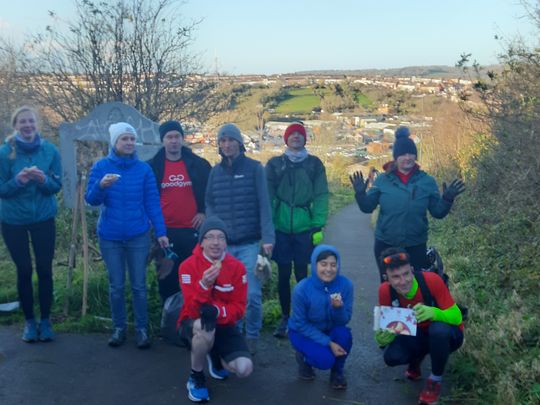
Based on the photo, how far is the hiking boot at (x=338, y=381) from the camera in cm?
455

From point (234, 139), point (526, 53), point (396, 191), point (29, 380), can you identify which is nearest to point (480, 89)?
point (526, 53)

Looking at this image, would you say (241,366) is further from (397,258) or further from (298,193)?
(298,193)

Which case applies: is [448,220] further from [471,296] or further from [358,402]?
[358,402]

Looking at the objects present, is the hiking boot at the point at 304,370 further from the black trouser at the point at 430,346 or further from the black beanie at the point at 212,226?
the black beanie at the point at 212,226

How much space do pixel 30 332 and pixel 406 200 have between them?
360 cm

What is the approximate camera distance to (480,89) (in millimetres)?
8594

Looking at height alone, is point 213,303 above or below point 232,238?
below

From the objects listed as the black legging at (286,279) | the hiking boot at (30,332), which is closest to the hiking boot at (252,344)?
the black legging at (286,279)

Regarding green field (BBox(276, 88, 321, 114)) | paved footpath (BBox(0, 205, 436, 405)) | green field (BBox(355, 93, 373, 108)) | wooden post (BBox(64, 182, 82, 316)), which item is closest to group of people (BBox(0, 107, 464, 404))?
paved footpath (BBox(0, 205, 436, 405))

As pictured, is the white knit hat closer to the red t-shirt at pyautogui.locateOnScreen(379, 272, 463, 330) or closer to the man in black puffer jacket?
the man in black puffer jacket

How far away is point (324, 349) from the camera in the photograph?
177 inches

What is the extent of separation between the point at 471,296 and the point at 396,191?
209 centimetres

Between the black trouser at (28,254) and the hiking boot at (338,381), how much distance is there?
2722 mm

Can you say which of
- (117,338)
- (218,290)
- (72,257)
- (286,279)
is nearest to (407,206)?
(286,279)
